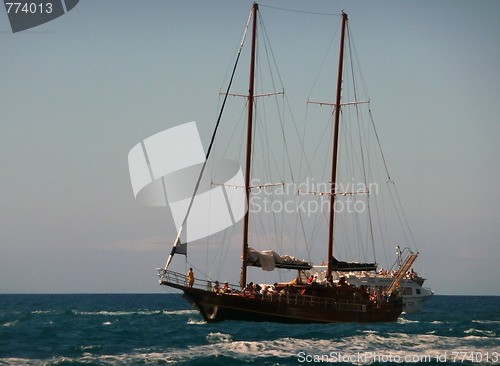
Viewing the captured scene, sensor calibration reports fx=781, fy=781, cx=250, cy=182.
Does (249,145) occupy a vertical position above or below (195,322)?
above

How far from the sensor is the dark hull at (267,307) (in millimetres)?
59938

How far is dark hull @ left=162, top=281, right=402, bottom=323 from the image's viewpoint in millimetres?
59938

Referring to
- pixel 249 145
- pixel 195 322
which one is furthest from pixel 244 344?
pixel 249 145

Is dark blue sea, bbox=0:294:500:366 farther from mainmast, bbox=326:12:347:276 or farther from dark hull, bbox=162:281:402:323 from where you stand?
mainmast, bbox=326:12:347:276

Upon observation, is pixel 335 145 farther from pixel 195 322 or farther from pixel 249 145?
pixel 195 322

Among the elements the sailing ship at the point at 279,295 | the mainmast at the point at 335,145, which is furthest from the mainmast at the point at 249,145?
the mainmast at the point at 335,145

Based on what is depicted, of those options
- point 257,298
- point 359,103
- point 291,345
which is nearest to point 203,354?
point 291,345

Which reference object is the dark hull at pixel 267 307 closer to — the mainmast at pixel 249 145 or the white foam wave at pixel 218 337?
the mainmast at pixel 249 145

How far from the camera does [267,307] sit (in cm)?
6025

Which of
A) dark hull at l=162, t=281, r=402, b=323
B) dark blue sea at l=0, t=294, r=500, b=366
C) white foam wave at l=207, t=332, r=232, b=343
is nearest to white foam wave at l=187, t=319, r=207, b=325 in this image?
dark blue sea at l=0, t=294, r=500, b=366

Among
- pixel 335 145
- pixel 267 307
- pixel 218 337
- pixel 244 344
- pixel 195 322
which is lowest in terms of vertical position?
pixel 244 344

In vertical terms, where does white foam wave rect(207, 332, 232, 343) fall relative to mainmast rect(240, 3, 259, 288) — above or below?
below

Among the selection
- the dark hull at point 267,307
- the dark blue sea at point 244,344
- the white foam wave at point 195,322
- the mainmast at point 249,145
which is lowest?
the dark blue sea at point 244,344

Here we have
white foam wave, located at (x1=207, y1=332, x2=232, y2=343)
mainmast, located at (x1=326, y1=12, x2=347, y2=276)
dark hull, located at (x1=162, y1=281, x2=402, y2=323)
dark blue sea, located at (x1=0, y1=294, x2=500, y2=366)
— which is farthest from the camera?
mainmast, located at (x1=326, y1=12, x2=347, y2=276)
